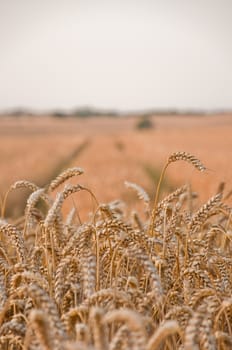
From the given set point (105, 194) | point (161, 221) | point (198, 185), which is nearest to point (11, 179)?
point (105, 194)

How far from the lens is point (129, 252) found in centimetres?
191

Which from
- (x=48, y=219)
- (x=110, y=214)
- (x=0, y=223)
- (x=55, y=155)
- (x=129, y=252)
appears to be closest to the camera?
(x=129, y=252)

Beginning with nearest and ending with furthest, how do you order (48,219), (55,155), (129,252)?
(129,252) < (48,219) < (55,155)

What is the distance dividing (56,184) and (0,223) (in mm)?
370

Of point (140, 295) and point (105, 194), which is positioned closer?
point (140, 295)

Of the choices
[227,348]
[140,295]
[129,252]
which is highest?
[129,252]

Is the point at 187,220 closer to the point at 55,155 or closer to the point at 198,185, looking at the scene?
the point at 198,185

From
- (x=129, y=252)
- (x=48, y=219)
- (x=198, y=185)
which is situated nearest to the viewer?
(x=129, y=252)

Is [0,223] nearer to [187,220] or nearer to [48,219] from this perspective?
[48,219]

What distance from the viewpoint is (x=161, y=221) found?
122 inches

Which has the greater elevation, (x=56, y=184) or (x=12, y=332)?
(x=56, y=184)

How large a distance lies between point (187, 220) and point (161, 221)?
0.46 ft

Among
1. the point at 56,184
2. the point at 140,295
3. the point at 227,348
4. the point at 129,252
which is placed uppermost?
the point at 56,184

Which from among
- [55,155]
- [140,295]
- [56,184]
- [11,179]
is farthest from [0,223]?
[55,155]
